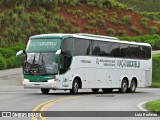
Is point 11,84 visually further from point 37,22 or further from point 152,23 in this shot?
point 152,23

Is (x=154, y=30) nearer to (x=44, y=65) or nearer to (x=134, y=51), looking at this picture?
(x=134, y=51)

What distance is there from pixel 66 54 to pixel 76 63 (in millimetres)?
933

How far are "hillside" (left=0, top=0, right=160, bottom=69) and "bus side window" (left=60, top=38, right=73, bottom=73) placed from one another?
70.8ft

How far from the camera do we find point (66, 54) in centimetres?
2805

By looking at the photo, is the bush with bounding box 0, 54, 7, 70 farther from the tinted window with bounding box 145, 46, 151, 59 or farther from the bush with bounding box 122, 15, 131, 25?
the bush with bounding box 122, 15, 131, 25

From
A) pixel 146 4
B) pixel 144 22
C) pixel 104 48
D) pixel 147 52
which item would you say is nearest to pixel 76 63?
pixel 104 48

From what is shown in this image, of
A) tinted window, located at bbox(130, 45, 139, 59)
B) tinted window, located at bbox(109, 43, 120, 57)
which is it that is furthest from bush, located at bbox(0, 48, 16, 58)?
tinted window, located at bbox(109, 43, 120, 57)

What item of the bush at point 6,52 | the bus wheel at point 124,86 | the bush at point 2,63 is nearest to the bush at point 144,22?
the bush at point 6,52

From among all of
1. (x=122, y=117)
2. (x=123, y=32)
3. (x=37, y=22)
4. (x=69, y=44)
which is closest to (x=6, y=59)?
(x=37, y=22)

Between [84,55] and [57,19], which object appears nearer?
[84,55]

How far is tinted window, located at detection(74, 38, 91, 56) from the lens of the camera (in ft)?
93.8

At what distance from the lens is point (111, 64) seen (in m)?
31.8

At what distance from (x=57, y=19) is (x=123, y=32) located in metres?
9.28

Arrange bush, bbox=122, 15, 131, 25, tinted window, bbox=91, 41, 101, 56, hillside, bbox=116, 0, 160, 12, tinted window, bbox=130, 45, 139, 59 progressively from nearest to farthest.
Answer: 1. tinted window, bbox=91, 41, 101, 56
2. tinted window, bbox=130, 45, 139, 59
3. bush, bbox=122, 15, 131, 25
4. hillside, bbox=116, 0, 160, 12
